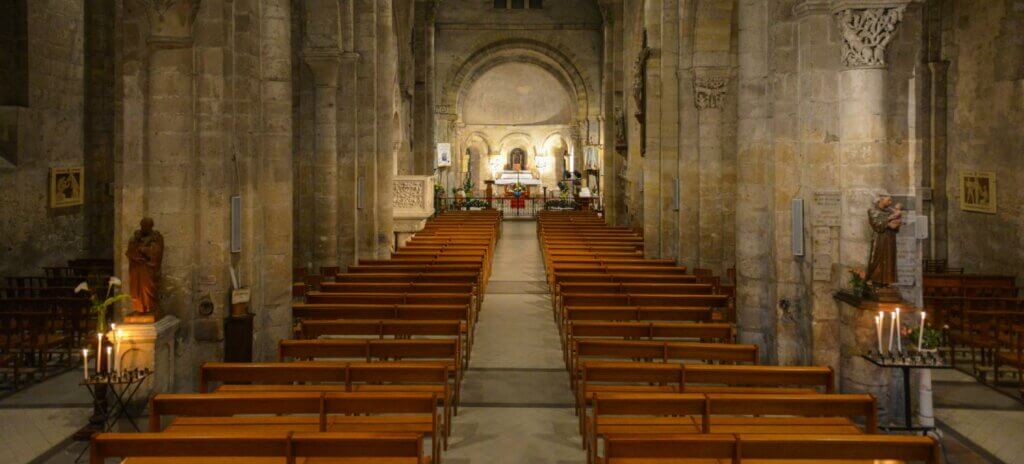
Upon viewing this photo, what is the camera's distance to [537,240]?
107 ft

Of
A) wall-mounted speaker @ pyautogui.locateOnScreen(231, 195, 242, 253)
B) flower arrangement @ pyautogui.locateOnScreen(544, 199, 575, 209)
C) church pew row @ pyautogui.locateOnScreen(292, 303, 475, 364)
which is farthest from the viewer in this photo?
flower arrangement @ pyautogui.locateOnScreen(544, 199, 575, 209)

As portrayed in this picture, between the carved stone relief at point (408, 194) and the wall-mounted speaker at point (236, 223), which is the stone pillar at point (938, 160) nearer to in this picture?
the carved stone relief at point (408, 194)

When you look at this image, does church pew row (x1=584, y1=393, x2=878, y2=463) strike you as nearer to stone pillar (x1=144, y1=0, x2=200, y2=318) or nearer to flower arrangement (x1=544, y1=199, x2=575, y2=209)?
stone pillar (x1=144, y1=0, x2=200, y2=318)

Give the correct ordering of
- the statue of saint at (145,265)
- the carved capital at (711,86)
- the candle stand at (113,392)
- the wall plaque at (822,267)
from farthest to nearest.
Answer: the carved capital at (711,86) < the wall plaque at (822,267) < the statue of saint at (145,265) < the candle stand at (113,392)

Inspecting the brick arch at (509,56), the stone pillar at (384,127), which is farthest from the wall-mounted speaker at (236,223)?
→ the brick arch at (509,56)

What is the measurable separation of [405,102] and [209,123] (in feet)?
79.8

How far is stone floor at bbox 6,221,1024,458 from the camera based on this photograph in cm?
888

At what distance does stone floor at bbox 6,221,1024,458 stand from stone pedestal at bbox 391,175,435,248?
1059 cm

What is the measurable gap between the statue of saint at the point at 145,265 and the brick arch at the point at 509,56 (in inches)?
1405

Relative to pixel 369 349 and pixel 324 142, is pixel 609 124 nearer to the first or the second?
pixel 324 142

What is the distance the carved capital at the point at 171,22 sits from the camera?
34.5ft

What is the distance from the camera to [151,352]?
9.95m

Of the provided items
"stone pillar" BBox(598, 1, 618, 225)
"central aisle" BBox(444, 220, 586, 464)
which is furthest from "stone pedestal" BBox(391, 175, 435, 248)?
"stone pillar" BBox(598, 1, 618, 225)

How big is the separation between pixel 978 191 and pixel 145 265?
16.4 m
